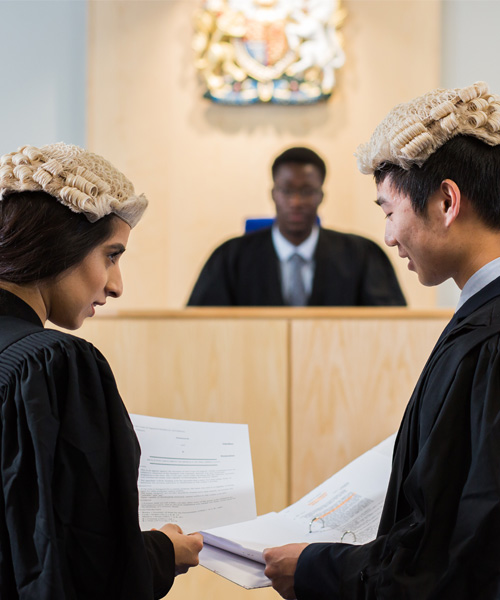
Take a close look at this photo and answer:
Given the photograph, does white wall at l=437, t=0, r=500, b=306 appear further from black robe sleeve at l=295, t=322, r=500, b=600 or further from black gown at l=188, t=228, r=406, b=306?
black robe sleeve at l=295, t=322, r=500, b=600

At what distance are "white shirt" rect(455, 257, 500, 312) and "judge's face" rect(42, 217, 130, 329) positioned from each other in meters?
0.62

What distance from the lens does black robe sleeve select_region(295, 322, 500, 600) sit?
1.01 metres

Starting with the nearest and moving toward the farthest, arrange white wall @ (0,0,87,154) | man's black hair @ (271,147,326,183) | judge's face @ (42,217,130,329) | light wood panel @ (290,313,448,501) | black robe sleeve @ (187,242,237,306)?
judge's face @ (42,217,130,329)
light wood panel @ (290,313,448,501)
black robe sleeve @ (187,242,237,306)
man's black hair @ (271,147,326,183)
white wall @ (0,0,87,154)

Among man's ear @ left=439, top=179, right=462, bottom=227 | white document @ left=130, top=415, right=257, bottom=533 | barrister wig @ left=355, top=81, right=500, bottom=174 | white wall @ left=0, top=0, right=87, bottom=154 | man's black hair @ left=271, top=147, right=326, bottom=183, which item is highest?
white wall @ left=0, top=0, right=87, bottom=154

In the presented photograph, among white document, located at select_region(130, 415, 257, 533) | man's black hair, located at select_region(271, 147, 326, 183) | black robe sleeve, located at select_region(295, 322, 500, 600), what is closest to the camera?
black robe sleeve, located at select_region(295, 322, 500, 600)

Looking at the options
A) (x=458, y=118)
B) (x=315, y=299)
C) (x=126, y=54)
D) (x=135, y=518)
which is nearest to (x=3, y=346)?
(x=135, y=518)

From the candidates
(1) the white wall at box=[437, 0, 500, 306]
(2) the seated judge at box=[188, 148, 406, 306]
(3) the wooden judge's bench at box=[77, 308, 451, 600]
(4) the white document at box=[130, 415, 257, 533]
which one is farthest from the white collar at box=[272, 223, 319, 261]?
(4) the white document at box=[130, 415, 257, 533]

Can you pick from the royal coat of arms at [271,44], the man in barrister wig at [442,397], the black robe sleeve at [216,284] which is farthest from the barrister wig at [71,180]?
the royal coat of arms at [271,44]

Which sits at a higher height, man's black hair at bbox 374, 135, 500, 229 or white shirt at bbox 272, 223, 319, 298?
man's black hair at bbox 374, 135, 500, 229

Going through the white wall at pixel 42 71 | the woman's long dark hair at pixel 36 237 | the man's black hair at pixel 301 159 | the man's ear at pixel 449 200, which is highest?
the white wall at pixel 42 71

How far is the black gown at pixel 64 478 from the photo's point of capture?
1.02 metres

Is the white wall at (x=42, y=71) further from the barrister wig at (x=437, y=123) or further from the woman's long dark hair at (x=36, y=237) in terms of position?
the barrister wig at (x=437, y=123)

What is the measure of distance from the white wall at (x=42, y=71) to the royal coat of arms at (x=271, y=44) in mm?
818

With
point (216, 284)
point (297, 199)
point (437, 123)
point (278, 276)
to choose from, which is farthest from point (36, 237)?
point (297, 199)
